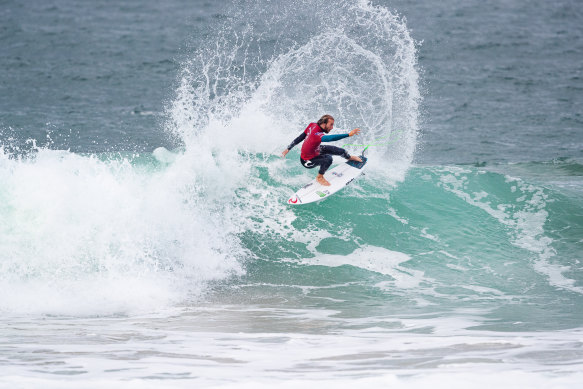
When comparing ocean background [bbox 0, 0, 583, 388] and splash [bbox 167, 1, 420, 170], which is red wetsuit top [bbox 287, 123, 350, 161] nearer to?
ocean background [bbox 0, 0, 583, 388]

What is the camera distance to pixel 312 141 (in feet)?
41.7

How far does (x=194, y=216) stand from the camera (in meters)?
12.8

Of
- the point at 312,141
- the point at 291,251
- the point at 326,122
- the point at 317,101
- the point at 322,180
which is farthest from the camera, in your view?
the point at 317,101

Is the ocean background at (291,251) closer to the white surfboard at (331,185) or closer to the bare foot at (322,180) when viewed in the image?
the white surfboard at (331,185)

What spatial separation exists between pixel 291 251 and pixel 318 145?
1.95 meters

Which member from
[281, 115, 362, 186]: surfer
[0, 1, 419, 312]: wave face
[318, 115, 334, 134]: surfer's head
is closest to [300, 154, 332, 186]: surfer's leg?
[281, 115, 362, 186]: surfer

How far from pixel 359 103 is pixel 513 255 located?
596 centimetres

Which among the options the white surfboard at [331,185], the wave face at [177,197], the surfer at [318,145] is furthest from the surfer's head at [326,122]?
the wave face at [177,197]

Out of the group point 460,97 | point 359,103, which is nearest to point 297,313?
point 359,103

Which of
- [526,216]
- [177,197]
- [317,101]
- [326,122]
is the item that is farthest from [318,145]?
[317,101]

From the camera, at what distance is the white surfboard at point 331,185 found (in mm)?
13406

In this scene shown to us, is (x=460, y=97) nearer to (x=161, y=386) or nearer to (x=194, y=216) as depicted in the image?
(x=194, y=216)

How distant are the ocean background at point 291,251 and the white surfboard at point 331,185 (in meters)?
0.32

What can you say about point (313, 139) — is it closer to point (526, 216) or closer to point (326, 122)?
point (326, 122)
